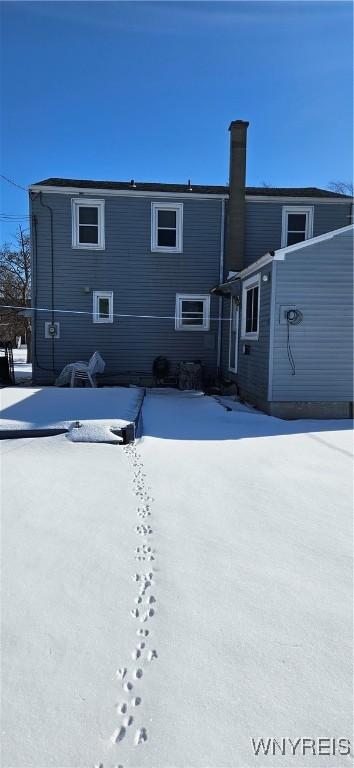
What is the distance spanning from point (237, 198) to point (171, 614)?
38.7ft

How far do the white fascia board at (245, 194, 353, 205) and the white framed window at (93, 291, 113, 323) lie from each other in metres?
4.71

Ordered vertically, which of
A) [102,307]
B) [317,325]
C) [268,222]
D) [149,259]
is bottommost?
[317,325]

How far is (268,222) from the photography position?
493 inches

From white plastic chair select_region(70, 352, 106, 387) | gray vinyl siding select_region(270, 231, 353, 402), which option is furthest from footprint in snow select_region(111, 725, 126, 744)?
white plastic chair select_region(70, 352, 106, 387)

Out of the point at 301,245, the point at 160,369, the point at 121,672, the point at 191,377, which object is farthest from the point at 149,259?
the point at 121,672

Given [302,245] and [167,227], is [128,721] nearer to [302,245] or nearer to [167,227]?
[302,245]

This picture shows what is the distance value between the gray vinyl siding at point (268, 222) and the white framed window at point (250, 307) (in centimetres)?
277

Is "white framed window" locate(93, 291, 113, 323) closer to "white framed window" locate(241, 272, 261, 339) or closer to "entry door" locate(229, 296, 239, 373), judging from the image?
"entry door" locate(229, 296, 239, 373)

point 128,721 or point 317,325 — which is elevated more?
point 317,325

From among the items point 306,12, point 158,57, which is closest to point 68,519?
point 306,12

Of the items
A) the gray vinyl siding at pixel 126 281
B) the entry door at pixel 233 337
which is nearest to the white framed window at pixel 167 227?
the gray vinyl siding at pixel 126 281

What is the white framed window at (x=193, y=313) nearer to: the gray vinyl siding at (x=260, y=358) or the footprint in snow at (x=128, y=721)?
the gray vinyl siding at (x=260, y=358)

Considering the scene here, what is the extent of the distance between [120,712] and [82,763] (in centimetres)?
22

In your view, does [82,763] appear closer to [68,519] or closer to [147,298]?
[68,519]
